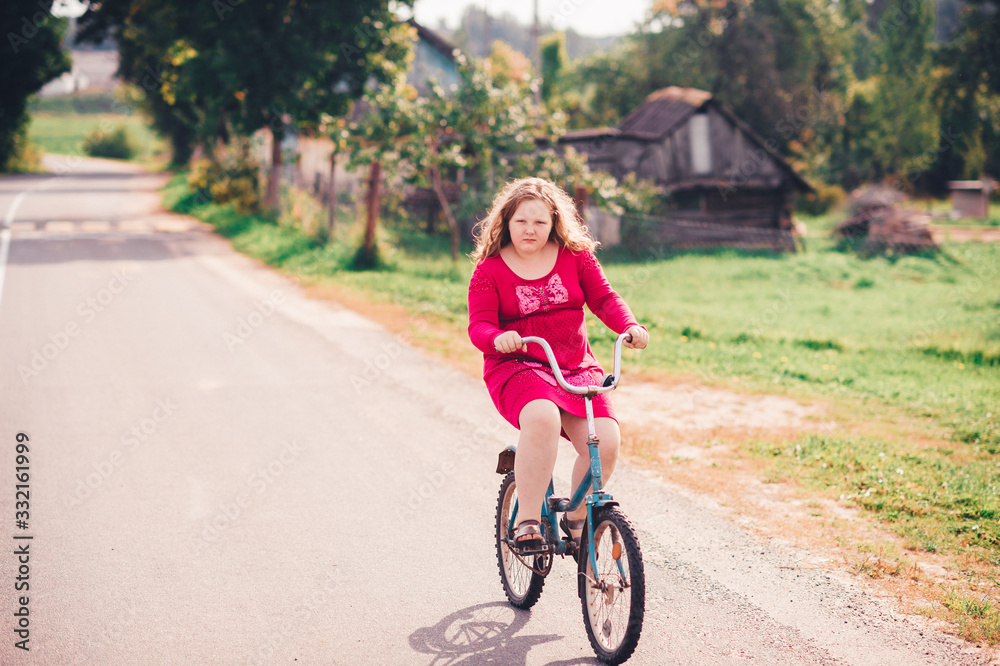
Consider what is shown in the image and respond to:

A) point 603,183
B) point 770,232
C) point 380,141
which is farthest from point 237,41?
point 770,232

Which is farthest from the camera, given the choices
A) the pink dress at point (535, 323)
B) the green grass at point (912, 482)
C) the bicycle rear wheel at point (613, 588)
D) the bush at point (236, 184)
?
the bush at point (236, 184)

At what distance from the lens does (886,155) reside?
4044 cm

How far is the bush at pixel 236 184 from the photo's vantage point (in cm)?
2314

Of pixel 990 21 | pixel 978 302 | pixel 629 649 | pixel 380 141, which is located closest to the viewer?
pixel 629 649

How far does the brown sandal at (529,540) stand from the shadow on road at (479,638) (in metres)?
0.45

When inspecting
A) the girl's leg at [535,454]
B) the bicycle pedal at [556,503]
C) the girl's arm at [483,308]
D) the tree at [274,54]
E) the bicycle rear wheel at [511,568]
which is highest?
the tree at [274,54]

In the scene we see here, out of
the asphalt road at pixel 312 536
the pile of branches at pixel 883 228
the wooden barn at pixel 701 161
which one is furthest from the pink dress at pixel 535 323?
the wooden barn at pixel 701 161

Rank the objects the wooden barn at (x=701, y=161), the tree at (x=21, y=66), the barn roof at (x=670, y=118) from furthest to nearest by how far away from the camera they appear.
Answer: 1. the tree at (x=21, y=66)
2. the barn roof at (x=670, y=118)
3. the wooden barn at (x=701, y=161)

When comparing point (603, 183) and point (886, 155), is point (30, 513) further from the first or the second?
point (886, 155)

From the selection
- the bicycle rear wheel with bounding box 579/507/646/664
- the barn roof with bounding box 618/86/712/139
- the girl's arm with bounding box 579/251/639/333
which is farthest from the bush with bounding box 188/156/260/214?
the bicycle rear wheel with bounding box 579/507/646/664

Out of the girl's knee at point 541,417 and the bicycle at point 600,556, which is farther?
the girl's knee at point 541,417

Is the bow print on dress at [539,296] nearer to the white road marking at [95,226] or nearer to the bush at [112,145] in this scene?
the white road marking at [95,226]

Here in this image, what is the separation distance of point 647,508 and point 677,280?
11.7 meters

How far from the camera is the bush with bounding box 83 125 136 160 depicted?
57.4m
